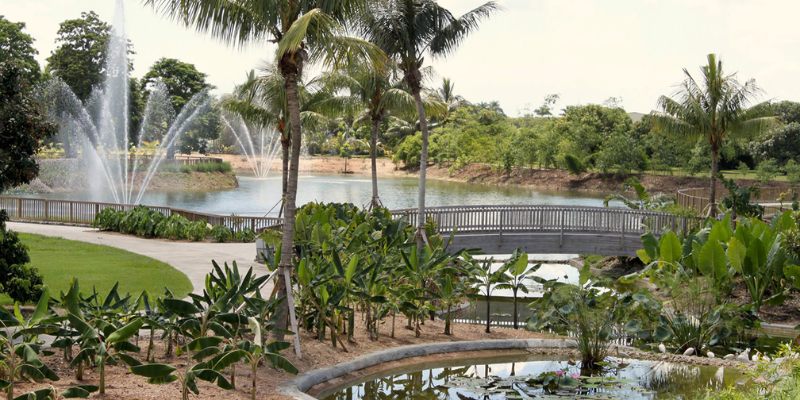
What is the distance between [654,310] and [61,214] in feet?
75.1

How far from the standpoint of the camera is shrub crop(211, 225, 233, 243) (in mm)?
27531

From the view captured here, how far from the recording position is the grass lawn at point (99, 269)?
712 inches

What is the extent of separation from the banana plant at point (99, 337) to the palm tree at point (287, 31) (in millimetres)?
2606

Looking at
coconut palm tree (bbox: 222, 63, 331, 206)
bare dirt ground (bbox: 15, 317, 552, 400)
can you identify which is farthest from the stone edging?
coconut palm tree (bbox: 222, 63, 331, 206)

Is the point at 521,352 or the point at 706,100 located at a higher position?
the point at 706,100

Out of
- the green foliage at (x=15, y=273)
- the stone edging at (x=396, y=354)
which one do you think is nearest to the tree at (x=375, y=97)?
the stone edging at (x=396, y=354)

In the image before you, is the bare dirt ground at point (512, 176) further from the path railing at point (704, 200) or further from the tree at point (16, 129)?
the tree at point (16, 129)

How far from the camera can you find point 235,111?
1128 inches

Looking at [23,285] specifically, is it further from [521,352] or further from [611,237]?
[611,237]

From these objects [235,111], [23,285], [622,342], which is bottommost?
[622,342]

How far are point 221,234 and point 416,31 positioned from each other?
10.6 meters

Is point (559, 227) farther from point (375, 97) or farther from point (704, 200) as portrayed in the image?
point (704, 200)

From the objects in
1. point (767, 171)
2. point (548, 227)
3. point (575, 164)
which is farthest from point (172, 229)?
point (575, 164)

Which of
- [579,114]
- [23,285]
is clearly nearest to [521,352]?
[23,285]
